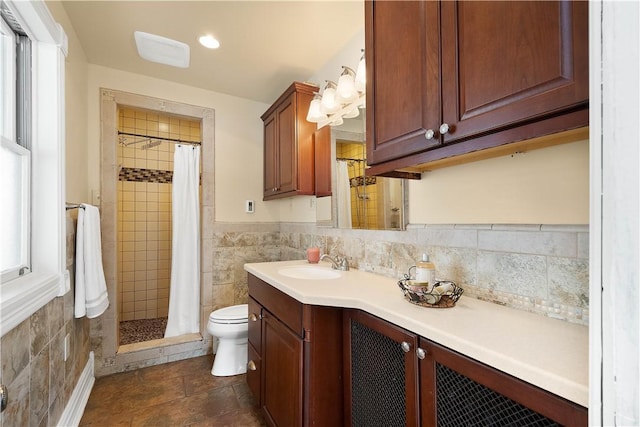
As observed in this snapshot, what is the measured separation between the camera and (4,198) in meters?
1.26

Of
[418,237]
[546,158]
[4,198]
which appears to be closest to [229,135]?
[4,198]

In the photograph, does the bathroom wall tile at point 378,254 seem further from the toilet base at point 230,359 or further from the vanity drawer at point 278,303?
the toilet base at point 230,359

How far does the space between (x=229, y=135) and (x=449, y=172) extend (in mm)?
2168

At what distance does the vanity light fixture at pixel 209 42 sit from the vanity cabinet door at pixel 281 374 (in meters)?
1.82

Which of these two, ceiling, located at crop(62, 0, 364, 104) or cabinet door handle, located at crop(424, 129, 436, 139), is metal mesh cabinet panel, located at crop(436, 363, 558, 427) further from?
ceiling, located at crop(62, 0, 364, 104)

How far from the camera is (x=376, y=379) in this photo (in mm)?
1063

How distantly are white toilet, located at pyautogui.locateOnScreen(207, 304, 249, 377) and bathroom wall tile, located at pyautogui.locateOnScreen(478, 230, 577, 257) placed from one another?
1788mm

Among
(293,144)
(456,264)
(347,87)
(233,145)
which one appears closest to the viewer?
(456,264)

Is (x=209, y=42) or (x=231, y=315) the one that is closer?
(x=209, y=42)

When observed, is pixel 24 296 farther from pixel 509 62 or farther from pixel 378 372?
pixel 509 62

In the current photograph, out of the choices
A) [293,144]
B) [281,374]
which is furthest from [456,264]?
[293,144]

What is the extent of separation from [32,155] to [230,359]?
1824 mm

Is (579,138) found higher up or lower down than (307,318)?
higher up

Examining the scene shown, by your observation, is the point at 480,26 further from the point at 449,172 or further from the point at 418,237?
the point at 418,237
